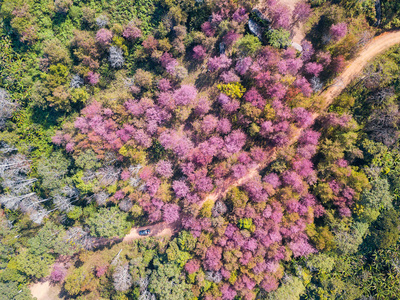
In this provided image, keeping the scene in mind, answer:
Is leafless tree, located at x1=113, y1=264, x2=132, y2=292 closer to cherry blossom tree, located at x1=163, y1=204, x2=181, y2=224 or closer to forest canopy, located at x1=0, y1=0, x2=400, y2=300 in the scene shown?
forest canopy, located at x1=0, y1=0, x2=400, y2=300

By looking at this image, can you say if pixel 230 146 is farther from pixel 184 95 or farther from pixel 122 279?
pixel 122 279

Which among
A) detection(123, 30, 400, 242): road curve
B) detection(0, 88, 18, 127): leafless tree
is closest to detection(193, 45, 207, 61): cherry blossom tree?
detection(123, 30, 400, 242): road curve

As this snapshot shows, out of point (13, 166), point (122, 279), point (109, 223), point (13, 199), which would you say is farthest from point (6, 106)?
point (122, 279)

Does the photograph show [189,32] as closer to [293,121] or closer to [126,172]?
[293,121]

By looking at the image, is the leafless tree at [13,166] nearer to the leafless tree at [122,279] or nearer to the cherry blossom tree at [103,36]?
the leafless tree at [122,279]

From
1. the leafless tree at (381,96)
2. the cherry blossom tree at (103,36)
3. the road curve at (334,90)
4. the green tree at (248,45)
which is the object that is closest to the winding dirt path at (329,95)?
the road curve at (334,90)
